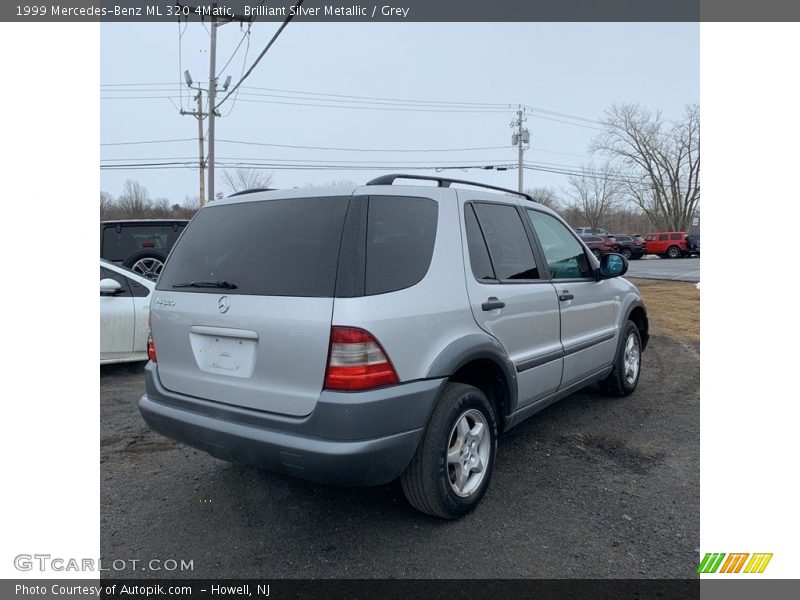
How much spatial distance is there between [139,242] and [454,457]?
9.11m

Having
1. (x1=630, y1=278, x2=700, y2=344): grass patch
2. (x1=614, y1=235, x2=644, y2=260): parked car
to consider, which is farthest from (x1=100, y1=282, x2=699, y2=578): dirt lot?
(x1=614, y1=235, x2=644, y2=260): parked car

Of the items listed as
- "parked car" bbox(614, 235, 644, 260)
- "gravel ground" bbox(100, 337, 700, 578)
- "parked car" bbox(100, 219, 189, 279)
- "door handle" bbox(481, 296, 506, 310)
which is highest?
"parked car" bbox(614, 235, 644, 260)

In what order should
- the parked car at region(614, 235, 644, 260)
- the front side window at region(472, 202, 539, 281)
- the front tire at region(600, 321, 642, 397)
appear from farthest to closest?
the parked car at region(614, 235, 644, 260), the front tire at region(600, 321, 642, 397), the front side window at region(472, 202, 539, 281)

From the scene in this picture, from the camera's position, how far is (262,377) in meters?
2.75

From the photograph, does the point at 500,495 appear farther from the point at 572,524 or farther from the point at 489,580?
the point at 489,580

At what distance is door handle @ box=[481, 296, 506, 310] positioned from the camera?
3203 millimetres

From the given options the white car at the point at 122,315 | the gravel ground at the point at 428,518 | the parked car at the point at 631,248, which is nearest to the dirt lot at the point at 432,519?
the gravel ground at the point at 428,518

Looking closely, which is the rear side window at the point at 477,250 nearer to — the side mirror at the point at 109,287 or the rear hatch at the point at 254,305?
the rear hatch at the point at 254,305

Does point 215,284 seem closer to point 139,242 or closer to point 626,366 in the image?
point 626,366

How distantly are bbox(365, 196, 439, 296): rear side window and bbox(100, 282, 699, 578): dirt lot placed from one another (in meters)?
1.34

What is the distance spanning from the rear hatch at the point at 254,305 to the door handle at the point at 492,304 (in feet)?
3.22

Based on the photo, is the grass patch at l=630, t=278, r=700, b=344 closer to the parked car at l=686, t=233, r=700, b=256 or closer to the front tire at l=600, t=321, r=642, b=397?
the front tire at l=600, t=321, r=642, b=397
